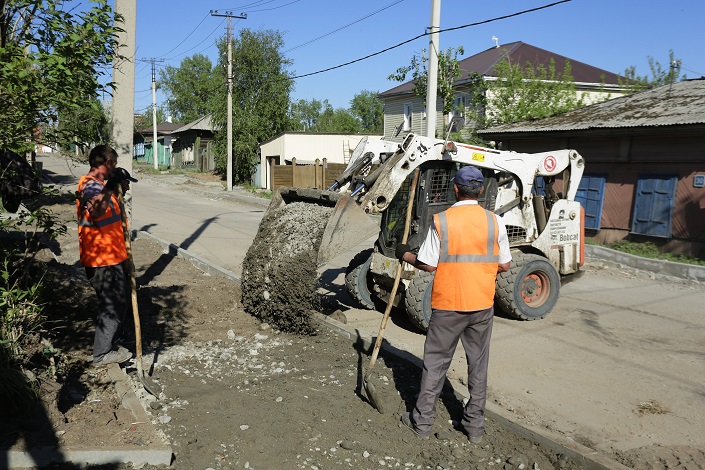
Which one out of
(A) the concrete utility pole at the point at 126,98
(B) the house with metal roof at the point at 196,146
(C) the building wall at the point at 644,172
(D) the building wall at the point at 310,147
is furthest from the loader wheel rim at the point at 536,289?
(B) the house with metal roof at the point at 196,146

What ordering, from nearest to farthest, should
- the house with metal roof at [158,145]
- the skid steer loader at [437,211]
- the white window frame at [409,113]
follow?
the skid steer loader at [437,211]
the white window frame at [409,113]
the house with metal roof at [158,145]

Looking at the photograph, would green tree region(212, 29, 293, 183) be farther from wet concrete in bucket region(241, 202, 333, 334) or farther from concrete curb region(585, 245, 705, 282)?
wet concrete in bucket region(241, 202, 333, 334)

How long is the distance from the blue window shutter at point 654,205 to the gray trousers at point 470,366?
10.8 metres

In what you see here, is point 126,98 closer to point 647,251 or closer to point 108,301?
point 108,301

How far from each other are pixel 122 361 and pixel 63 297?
66.7 inches

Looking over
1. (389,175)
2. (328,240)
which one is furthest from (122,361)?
(389,175)

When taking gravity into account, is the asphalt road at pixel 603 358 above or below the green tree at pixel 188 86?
below

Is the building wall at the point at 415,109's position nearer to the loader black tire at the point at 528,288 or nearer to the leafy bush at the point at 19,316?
the loader black tire at the point at 528,288

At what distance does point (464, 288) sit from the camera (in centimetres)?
429

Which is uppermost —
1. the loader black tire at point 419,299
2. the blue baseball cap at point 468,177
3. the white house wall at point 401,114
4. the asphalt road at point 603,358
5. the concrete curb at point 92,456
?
the white house wall at point 401,114

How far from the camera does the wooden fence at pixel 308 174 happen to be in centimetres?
2823

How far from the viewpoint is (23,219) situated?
421 cm

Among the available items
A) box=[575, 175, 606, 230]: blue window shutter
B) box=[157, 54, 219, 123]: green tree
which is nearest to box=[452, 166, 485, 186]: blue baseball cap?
box=[575, 175, 606, 230]: blue window shutter

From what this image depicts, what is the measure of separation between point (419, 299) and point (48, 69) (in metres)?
4.38
